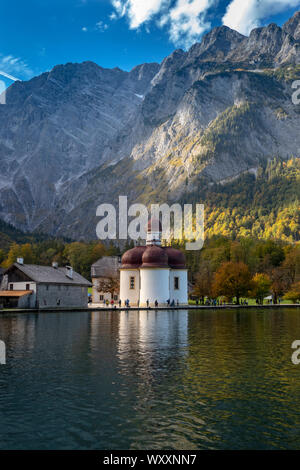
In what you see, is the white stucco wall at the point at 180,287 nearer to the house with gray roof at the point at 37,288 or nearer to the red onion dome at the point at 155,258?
the red onion dome at the point at 155,258

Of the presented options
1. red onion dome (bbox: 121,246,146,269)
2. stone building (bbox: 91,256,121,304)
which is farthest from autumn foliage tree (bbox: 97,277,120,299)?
red onion dome (bbox: 121,246,146,269)

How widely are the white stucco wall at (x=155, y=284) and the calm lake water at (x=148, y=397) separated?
189 feet

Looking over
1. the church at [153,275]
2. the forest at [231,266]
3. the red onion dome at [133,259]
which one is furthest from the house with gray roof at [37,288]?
the forest at [231,266]

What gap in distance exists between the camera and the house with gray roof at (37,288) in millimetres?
73188

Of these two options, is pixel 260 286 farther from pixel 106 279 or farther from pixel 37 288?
pixel 37 288

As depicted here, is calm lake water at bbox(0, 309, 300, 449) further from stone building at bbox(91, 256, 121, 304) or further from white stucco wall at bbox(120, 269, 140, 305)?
stone building at bbox(91, 256, 121, 304)

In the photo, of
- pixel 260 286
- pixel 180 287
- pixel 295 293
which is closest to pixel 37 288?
pixel 180 287

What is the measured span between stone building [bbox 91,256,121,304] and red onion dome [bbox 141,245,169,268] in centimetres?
1913

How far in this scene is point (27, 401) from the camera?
16.0m

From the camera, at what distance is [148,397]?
16578 mm

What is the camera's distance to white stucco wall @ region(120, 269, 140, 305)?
90.7 m

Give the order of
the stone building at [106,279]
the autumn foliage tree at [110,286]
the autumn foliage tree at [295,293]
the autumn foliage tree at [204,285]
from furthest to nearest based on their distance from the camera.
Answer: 1. the stone building at [106,279]
2. the autumn foliage tree at [110,286]
3. the autumn foliage tree at [204,285]
4. the autumn foliage tree at [295,293]
